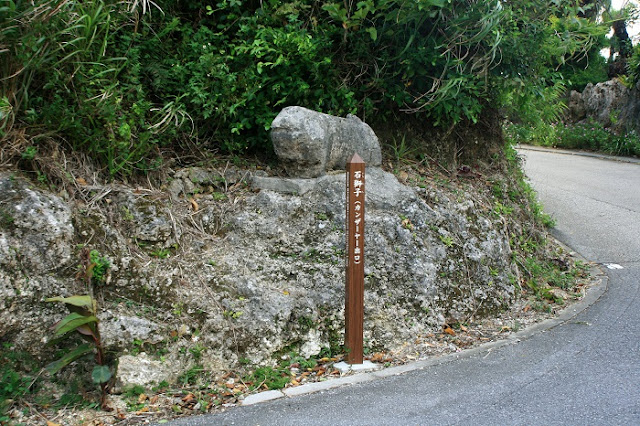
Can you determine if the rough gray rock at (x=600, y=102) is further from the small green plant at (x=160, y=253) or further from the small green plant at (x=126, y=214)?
the small green plant at (x=126, y=214)

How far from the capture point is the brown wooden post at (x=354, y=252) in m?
4.67

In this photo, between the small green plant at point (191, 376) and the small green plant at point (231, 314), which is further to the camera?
the small green plant at point (231, 314)

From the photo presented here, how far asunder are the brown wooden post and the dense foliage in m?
1.63

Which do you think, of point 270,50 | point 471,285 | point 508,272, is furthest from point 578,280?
point 270,50

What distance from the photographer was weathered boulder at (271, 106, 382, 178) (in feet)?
18.6

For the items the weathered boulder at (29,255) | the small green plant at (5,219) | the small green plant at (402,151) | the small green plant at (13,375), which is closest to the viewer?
the small green plant at (13,375)

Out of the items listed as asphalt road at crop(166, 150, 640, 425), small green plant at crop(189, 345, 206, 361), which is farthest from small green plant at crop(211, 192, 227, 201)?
asphalt road at crop(166, 150, 640, 425)

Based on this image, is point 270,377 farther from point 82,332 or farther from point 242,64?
point 242,64

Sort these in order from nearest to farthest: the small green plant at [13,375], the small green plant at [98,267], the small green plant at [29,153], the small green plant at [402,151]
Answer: the small green plant at [13,375]
the small green plant at [98,267]
the small green plant at [29,153]
the small green plant at [402,151]

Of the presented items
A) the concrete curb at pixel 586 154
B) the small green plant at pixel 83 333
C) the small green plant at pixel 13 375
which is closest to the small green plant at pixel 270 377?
the small green plant at pixel 83 333

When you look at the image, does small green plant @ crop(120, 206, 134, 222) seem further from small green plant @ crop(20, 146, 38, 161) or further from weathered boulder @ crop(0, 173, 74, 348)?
small green plant @ crop(20, 146, 38, 161)

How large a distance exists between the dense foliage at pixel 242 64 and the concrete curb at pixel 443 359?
8.04 feet

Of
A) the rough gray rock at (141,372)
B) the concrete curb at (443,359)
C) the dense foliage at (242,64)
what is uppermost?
the dense foliage at (242,64)

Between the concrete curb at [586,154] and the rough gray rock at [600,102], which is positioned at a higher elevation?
the rough gray rock at [600,102]
